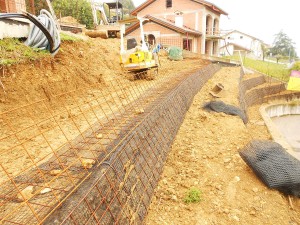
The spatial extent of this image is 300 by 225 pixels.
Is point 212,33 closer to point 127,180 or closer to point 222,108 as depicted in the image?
point 222,108

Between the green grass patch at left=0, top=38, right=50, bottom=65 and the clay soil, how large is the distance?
0.54 ft

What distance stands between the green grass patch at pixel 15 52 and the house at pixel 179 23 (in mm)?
15988

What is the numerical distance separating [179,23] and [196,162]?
2203cm

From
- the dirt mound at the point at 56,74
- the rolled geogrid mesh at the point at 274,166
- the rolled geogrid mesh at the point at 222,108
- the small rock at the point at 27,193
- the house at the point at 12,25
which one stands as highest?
the house at the point at 12,25

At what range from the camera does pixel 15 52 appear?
5898mm

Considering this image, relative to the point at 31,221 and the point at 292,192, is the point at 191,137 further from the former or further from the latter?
the point at 31,221

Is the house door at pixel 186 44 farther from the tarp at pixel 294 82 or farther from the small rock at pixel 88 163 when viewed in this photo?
the small rock at pixel 88 163

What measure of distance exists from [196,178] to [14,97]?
14.4 feet

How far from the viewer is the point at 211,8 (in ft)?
77.4

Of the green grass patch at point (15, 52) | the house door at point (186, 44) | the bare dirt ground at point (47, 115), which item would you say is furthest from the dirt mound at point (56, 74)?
the house door at point (186, 44)

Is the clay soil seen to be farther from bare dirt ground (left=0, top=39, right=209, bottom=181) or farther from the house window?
the house window

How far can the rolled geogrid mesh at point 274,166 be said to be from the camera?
3672mm

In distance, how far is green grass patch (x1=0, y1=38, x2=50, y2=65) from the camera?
555 cm

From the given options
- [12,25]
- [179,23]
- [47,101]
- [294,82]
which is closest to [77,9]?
[179,23]
